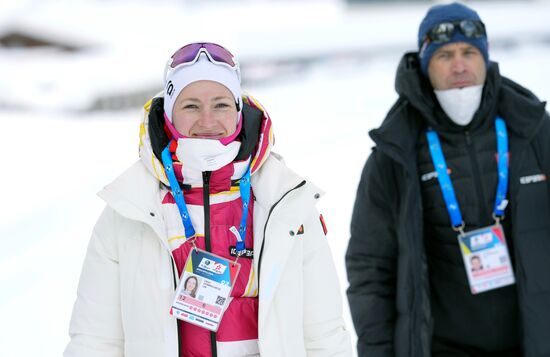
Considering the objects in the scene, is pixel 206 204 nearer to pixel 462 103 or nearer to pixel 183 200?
pixel 183 200

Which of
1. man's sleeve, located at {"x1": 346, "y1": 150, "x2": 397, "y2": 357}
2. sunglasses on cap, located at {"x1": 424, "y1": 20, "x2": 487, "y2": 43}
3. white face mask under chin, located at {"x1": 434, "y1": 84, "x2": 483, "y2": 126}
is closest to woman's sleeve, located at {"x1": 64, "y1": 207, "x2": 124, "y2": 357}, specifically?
man's sleeve, located at {"x1": 346, "y1": 150, "x2": 397, "y2": 357}

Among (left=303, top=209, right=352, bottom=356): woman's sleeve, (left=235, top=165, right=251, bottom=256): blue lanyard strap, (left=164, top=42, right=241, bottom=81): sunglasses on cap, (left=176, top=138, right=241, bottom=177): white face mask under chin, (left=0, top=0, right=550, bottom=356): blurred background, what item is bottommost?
(left=303, top=209, right=352, bottom=356): woman's sleeve

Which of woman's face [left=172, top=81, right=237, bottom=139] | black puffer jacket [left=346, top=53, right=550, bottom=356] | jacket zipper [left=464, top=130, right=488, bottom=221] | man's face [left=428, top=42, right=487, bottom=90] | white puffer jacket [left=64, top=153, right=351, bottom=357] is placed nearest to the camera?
white puffer jacket [left=64, top=153, right=351, bottom=357]

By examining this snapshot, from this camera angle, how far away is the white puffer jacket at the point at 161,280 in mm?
1715

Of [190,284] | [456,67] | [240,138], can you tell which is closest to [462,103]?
[456,67]

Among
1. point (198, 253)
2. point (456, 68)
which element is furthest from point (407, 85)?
point (198, 253)

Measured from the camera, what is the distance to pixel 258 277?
175cm

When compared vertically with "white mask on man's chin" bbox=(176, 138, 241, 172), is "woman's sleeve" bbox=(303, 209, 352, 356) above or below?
below

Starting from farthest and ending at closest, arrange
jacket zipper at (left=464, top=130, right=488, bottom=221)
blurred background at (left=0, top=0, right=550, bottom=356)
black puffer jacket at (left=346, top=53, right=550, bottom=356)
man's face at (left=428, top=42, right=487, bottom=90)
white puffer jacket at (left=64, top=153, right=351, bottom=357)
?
blurred background at (left=0, top=0, right=550, bottom=356)
man's face at (left=428, top=42, right=487, bottom=90)
jacket zipper at (left=464, top=130, right=488, bottom=221)
black puffer jacket at (left=346, top=53, right=550, bottom=356)
white puffer jacket at (left=64, top=153, right=351, bottom=357)

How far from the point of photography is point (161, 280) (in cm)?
173

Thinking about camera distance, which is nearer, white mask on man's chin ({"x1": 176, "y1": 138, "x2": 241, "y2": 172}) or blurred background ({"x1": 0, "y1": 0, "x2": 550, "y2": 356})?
white mask on man's chin ({"x1": 176, "y1": 138, "x2": 241, "y2": 172})

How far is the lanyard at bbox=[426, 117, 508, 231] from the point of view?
2.24 metres

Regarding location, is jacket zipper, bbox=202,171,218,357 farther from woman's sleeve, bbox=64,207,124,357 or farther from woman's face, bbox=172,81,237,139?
woman's sleeve, bbox=64,207,124,357

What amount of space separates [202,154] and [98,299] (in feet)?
1.39
